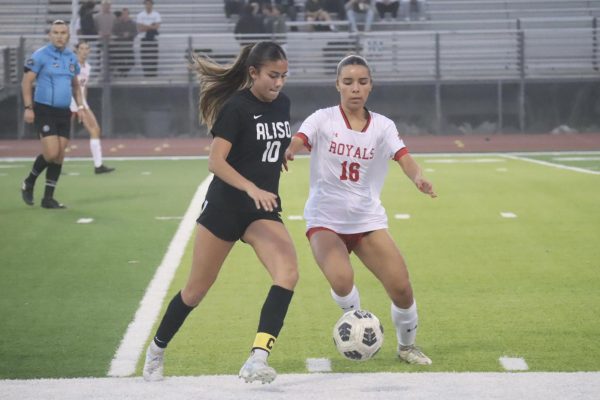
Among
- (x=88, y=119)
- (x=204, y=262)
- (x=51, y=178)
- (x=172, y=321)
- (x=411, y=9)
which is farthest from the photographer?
(x=411, y=9)

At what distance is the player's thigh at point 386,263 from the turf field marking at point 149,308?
146cm

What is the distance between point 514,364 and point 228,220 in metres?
1.81

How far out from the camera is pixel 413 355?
24.8 feet

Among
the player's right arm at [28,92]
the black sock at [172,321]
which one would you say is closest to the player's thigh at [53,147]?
the player's right arm at [28,92]

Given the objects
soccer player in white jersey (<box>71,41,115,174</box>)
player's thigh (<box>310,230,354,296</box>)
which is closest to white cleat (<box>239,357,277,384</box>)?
player's thigh (<box>310,230,354,296</box>)

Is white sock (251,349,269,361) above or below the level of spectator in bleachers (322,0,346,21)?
below

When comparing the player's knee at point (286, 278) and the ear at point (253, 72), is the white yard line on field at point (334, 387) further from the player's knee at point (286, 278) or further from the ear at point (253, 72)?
the ear at point (253, 72)

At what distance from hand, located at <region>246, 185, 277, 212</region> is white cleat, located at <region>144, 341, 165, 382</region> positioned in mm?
1014

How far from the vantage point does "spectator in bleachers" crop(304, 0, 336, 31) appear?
3403 centimetres

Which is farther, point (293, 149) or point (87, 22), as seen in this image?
point (87, 22)

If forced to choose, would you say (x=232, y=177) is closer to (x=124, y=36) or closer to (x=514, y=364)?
(x=514, y=364)

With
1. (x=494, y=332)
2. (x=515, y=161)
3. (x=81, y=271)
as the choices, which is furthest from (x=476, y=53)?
(x=494, y=332)

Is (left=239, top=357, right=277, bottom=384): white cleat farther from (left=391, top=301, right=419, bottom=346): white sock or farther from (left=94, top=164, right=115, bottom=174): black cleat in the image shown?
(left=94, top=164, right=115, bottom=174): black cleat

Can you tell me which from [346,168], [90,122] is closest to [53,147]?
[90,122]
